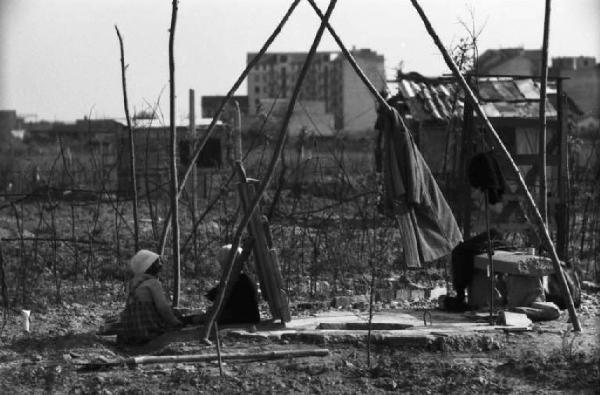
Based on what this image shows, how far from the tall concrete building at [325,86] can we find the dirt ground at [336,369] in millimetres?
47126

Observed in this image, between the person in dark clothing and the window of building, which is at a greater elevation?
the window of building

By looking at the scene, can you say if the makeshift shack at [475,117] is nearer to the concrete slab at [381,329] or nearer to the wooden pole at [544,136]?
the wooden pole at [544,136]

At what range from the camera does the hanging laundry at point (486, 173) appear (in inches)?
356

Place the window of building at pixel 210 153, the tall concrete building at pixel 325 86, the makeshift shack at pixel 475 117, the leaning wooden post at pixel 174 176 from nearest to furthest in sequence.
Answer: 1. the leaning wooden post at pixel 174 176
2. the makeshift shack at pixel 475 117
3. the window of building at pixel 210 153
4. the tall concrete building at pixel 325 86

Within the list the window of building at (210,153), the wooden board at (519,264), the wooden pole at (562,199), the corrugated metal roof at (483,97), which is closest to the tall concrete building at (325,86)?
the window of building at (210,153)

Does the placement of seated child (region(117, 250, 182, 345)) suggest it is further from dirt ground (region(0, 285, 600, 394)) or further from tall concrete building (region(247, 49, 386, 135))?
tall concrete building (region(247, 49, 386, 135))

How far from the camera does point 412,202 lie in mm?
8453

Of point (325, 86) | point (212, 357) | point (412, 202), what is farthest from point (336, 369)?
point (325, 86)

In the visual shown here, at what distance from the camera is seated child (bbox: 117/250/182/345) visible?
319 inches

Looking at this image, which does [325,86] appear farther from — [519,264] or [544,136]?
[519,264]

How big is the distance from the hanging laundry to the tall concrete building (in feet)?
150

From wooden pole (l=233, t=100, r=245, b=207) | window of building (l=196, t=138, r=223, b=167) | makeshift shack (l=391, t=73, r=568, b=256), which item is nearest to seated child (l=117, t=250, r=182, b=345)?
wooden pole (l=233, t=100, r=245, b=207)

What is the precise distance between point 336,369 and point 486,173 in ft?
8.80

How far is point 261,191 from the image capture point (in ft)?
25.4
